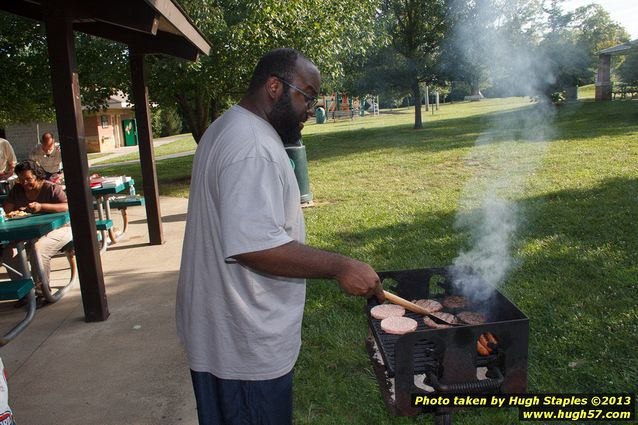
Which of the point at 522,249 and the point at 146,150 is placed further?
the point at 146,150

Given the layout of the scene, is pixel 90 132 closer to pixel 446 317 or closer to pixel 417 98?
pixel 417 98

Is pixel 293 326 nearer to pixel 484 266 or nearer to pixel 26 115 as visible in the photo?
pixel 484 266

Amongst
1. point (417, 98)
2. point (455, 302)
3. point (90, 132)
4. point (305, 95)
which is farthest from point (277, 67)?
point (90, 132)

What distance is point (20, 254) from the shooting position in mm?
4465

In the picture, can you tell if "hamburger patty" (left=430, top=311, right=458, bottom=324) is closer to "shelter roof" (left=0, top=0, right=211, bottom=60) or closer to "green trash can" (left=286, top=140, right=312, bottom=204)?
"shelter roof" (left=0, top=0, right=211, bottom=60)

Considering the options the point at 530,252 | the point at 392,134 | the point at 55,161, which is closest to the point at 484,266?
the point at 530,252

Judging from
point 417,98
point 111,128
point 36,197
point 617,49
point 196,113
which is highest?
point 617,49

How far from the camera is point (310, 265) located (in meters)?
1.69

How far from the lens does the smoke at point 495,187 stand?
14.3 ft

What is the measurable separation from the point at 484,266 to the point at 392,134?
1782 centimetres

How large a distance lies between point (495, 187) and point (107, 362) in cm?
712

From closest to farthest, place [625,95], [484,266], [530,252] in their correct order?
Answer: [484,266]
[530,252]
[625,95]

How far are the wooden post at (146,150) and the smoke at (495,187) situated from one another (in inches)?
157

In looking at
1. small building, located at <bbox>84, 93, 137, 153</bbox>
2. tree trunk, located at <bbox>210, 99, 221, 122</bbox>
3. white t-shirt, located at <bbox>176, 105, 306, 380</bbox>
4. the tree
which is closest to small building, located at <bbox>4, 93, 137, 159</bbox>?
small building, located at <bbox>84, 93, 137, 153</bbox>
